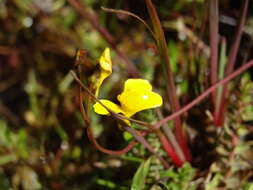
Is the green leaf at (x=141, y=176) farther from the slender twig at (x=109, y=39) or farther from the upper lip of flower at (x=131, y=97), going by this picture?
the slender twig at (x=109, y=39)

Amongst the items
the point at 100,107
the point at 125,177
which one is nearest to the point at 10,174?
the point at 125,177

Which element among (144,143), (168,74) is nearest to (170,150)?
(144,143)

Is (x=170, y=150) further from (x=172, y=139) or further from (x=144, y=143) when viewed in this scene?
(x=144, y=143)

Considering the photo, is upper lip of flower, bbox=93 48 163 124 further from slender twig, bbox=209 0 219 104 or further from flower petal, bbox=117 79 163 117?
slender twig, bbox=209 0 219 104

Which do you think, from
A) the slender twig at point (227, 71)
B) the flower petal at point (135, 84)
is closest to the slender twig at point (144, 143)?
the flower petal at point (135, 84)

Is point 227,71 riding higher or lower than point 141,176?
higher

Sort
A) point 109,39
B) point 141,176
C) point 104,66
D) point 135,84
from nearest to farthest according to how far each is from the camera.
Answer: point 104,66 → point 135,84 → point 141,176 → point 109,39

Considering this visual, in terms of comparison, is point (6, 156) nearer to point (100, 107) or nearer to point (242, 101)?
point (100, 107)
